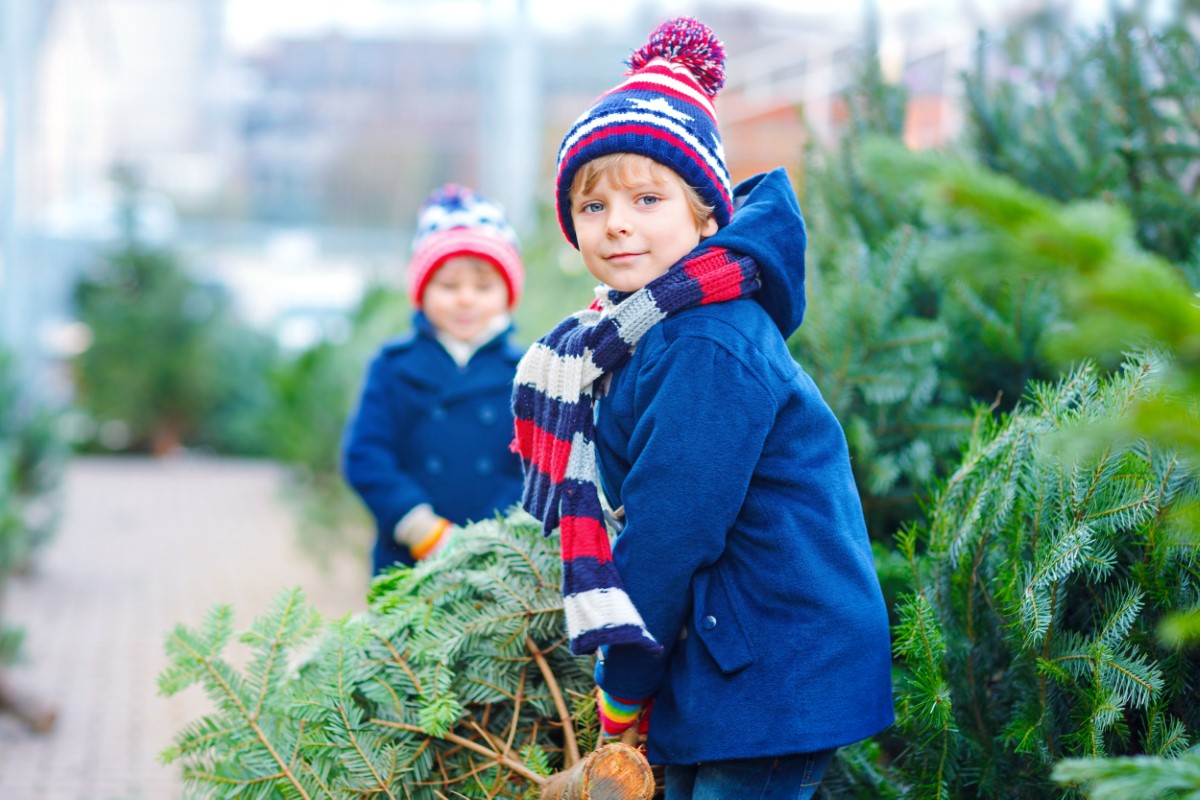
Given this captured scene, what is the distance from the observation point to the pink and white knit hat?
373 cm

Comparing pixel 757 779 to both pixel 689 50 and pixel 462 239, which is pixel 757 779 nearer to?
pixel 689 50

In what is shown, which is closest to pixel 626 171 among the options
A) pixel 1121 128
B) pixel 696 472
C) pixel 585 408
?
pixel 585 408

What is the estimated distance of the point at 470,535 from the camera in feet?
8.44

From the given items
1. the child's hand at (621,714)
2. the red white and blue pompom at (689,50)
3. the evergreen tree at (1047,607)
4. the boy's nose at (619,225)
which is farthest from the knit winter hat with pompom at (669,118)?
the child's hand at (621,714)

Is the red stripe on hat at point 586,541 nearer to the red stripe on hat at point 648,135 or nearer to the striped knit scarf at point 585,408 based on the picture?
the striped knit scarf at point 585,408

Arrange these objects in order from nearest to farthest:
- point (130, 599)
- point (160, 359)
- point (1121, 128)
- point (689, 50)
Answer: point (689, 50), point (1121, 128), point (130, 599), point (160, 359)

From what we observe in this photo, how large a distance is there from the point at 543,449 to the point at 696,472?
340 mm

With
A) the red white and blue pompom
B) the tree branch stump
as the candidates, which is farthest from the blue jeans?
the red white and blue pompom

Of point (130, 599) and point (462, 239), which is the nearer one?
point (462, 239)

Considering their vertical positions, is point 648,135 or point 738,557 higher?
point 648,135

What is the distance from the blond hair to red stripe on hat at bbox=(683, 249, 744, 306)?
14cm

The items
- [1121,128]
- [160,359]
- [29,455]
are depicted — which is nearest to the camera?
[1121,128]

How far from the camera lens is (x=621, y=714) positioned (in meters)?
2.12

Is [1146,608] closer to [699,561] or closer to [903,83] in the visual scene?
[699,561]
